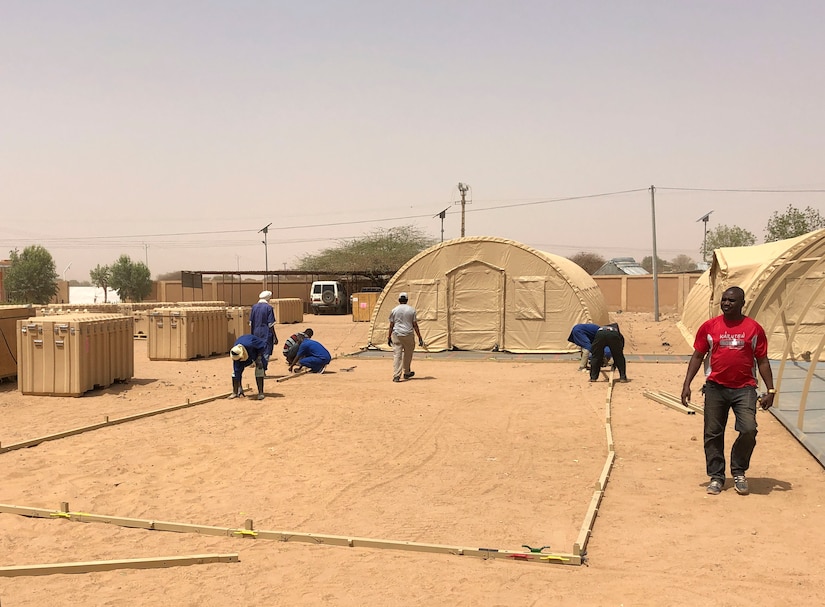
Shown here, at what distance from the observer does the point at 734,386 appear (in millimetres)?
6051

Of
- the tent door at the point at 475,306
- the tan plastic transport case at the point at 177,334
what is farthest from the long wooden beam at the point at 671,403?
the tan plastic transport case at the point at 177,334

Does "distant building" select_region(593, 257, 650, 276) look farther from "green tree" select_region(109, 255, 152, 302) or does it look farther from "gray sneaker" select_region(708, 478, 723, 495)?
"gray sneaker" select_region(708, 478, 723, 495)

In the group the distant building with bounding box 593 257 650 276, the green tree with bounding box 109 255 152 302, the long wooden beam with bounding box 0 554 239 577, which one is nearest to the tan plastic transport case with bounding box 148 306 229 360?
the long wooden beam with bounding box 0 554 239 577

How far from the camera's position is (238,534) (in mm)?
4977

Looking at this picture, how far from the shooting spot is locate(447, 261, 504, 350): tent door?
19094mm

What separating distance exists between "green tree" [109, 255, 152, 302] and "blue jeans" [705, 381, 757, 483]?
67.3m

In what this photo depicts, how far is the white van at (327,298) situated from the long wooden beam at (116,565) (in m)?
38.3

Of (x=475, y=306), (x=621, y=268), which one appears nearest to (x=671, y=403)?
(x=475, y=306)

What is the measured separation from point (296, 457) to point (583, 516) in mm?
3288

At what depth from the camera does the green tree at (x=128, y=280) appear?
6738 cm

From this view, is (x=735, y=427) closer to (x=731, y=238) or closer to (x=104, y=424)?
(x=104, y=424)

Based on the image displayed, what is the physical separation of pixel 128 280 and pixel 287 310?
4156 centimetres

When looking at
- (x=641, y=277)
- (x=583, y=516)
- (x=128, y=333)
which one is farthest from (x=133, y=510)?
(x=641, y=277)

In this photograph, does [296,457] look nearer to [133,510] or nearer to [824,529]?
[133,510]
